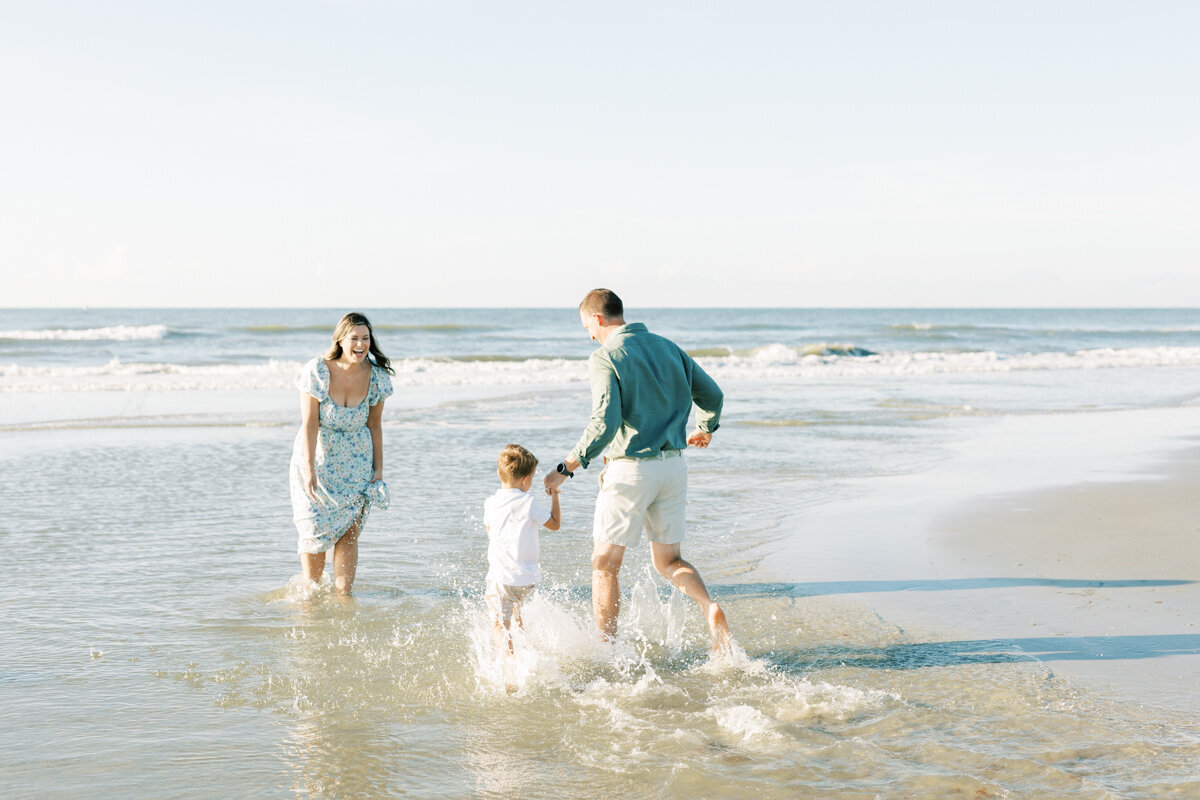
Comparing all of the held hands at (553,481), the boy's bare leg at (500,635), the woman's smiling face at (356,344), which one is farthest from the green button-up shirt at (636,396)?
the woman's smiling face at (356,344)

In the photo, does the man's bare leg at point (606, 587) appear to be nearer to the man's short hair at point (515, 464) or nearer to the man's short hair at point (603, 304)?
the man's short hair at point (515, 464)

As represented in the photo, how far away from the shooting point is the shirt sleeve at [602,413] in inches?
177

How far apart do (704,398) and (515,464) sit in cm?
112

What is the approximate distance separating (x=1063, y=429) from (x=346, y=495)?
11105 millimetres

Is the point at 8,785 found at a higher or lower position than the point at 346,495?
lower

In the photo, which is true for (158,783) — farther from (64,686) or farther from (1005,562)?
(1005,562)

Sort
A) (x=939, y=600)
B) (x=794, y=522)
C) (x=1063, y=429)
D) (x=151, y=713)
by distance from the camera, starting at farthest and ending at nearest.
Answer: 1. (x=1063, y=429)
2. (x=794, y=522)
3. (x=939, y=600)
4. (x=151, y=713)

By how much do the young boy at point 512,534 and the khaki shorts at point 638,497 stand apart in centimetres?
28

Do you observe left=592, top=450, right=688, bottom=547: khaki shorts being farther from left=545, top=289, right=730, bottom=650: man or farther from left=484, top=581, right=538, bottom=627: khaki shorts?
left=484, top=581, right=538, bottom=627: khaki shorts

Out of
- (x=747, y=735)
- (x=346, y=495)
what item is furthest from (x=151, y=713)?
(x=747, y=735)

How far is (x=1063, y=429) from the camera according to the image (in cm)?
1363

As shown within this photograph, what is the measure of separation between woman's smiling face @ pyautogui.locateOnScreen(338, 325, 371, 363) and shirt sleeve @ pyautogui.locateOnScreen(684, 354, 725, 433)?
1936 millimetres

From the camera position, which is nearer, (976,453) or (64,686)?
(64,686)

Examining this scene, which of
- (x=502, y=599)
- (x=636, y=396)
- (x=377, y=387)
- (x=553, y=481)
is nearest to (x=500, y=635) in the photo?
(x=502, y=599)
